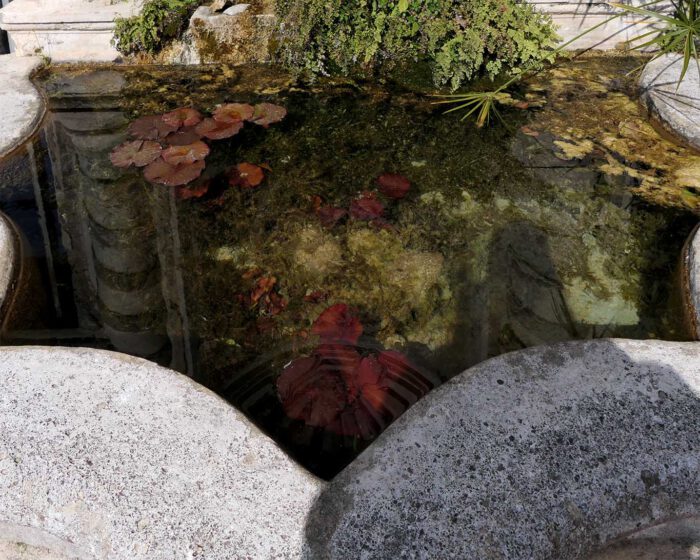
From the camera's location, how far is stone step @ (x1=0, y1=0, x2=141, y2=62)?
4.70 metres

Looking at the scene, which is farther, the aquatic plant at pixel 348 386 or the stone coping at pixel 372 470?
the aquatic plant at pixel 348 386

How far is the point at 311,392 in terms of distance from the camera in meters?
2.42

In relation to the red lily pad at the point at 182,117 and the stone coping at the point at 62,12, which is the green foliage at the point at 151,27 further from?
the red lily pad at the point at 182,117

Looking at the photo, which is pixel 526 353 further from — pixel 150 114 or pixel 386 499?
pixel 150 114

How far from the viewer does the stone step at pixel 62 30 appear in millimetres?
4703

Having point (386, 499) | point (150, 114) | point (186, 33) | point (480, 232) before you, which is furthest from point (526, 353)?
point (186, 33)

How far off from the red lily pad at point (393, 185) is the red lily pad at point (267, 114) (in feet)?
Result: 2.97

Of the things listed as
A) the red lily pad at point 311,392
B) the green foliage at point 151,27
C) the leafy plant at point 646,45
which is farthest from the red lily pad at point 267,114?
the red lily pad at point 311,392

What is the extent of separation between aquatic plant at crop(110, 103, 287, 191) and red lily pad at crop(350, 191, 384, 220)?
0.55 meters

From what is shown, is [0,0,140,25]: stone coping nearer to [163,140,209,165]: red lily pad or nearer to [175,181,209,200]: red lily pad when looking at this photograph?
[163,140,209,165]: red lily pad

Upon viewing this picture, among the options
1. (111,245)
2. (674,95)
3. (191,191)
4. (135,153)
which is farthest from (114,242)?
(674,95)

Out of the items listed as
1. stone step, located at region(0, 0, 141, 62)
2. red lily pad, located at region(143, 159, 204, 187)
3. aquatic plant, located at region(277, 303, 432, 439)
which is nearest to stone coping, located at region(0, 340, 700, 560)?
aquatic plant, located at region(277, 303, 432, 439)

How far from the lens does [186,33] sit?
480 cm

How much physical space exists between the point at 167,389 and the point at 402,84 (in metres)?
2.98
